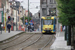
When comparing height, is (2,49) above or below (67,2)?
below

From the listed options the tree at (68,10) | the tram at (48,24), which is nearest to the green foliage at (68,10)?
the tree at (68,10)

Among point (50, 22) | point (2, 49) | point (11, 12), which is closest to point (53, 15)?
point (50, 22)

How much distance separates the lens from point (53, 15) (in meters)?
31.4

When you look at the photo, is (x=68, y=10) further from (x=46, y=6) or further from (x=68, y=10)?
(x=46, y=6)

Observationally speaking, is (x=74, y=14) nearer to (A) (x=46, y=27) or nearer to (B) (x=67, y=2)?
(B) (x=67, y=2)

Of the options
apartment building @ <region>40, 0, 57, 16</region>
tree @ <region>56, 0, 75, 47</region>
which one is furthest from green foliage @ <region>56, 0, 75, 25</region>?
apartment building @ <region>40, 0, 57, 16</region>

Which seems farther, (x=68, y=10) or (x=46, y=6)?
(x=46, y=6)

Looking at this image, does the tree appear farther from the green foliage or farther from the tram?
the tram

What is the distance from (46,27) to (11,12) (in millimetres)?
38642

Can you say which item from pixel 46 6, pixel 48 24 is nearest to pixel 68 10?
pixel 48 24

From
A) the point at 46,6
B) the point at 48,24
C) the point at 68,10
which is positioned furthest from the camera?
the point at 46,6

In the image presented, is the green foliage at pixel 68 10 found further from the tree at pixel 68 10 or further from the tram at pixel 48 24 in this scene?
the tram at pixel 48 24

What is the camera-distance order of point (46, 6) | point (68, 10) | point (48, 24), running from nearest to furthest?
point (68, 10), point (48, 24), point (46, 6)

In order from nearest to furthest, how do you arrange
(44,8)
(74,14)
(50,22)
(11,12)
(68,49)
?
(74,14)
(68,49)
(50,22)
(44,8)
(11,12)
